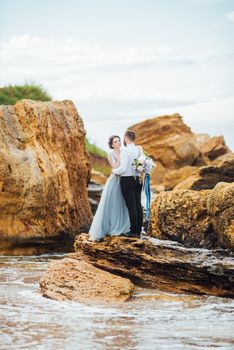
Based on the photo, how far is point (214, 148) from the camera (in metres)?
55.7

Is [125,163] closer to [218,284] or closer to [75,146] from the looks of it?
[218,284]

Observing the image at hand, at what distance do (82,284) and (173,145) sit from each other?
1549 inches

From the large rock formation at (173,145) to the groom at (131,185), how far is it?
3371cm

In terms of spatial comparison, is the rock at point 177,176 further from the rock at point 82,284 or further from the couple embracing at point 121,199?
the rock at point 82,284

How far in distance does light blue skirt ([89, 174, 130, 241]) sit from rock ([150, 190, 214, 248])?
108 cm

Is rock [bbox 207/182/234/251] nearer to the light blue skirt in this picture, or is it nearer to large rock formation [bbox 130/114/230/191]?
the light blue skirt

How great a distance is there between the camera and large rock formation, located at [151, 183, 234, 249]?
51.0 feet

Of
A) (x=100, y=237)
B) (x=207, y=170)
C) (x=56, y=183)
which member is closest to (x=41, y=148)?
(x=56, y=183)

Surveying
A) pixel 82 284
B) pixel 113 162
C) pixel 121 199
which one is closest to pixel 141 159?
pixel 113 162

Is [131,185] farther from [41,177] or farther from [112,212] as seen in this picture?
[41,177]

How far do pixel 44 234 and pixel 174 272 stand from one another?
7.39 meters

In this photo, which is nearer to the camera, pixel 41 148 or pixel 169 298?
pixel 169 298

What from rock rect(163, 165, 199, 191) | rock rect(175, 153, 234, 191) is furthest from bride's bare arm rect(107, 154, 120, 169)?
rock rect(163, 165, 199, 191)

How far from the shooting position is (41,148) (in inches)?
898
